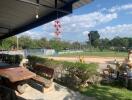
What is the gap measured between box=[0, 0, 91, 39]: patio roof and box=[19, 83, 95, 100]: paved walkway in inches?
148

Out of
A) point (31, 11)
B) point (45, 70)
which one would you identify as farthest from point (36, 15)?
point (45, 70)

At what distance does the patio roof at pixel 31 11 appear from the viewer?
11.5 meters

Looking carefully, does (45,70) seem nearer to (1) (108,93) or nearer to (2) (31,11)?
(1) (108,93)

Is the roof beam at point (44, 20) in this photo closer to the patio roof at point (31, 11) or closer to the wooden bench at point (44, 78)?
the patio roof at point (31, 11)

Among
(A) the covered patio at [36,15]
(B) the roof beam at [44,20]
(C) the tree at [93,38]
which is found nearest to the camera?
(A) the covered patio at [36,15]

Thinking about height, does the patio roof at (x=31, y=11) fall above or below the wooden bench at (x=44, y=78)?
above

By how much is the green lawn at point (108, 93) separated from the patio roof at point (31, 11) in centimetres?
372

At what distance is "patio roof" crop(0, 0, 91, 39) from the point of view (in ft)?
37.6

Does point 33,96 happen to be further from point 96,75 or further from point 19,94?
point 96,75

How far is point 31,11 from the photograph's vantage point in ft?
44.0

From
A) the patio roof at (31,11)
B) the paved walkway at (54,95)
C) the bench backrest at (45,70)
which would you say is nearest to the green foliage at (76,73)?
the bench backrest at (45,70)

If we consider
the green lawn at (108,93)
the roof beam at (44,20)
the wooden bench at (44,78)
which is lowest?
the green lawn at (108,93)

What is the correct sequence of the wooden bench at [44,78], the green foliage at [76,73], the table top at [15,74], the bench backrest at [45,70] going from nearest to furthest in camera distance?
1. the table top at [15,74]
2. the wooden bench at [44,78]
3. the bench backrest at [45,70]
4. the green foliage at [76,73]

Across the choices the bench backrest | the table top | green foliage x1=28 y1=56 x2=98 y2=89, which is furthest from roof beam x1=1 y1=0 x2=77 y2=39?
the table top
